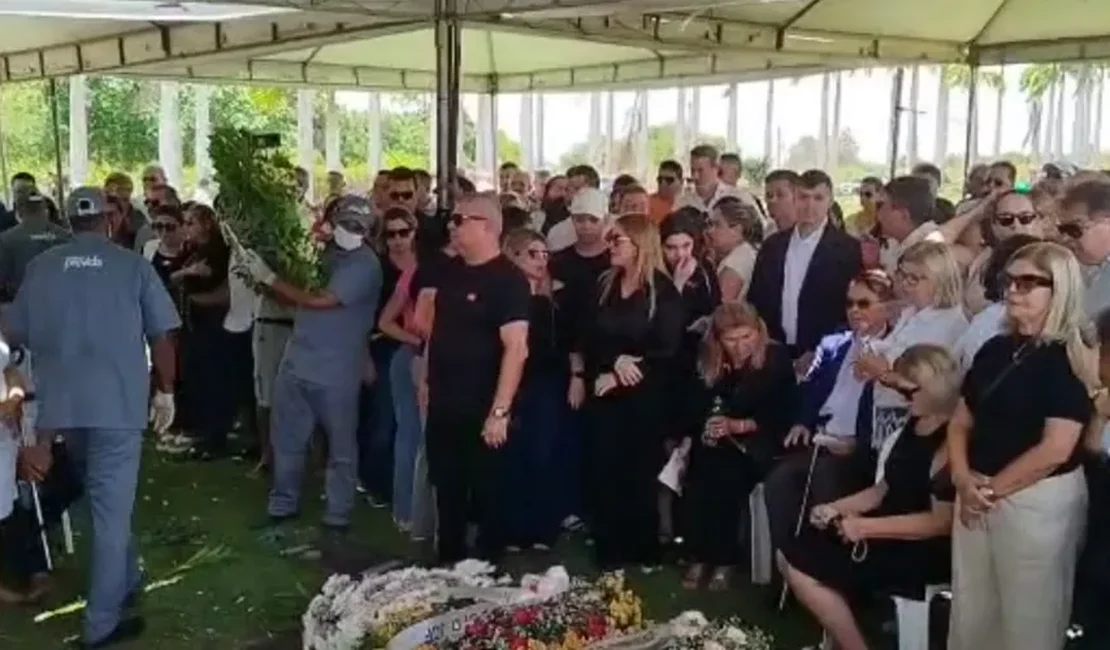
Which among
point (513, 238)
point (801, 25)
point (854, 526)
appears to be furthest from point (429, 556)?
point (801, 25)

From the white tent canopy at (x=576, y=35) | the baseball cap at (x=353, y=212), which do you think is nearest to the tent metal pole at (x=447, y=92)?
the white tent canopy at (x=576, y=35)

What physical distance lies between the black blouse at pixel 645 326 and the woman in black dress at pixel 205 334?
268cm

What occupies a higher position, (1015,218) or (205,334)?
(1015,218)

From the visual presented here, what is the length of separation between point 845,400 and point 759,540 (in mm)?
742

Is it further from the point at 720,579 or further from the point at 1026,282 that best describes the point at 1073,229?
the point at 720,579

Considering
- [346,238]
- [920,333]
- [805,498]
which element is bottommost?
[805,498]

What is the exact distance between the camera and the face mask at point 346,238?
5438 millimetres

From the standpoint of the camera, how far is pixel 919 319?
13.8ft

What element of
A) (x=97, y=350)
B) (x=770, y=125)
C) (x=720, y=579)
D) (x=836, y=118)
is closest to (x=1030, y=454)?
(x=720, y=579)

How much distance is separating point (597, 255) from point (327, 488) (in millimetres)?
1583

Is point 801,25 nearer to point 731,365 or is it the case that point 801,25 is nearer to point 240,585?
point 731,365

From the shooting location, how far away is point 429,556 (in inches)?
211

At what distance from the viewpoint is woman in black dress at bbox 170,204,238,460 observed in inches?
274

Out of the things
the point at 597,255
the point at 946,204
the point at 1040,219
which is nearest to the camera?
the point at 1040,219
